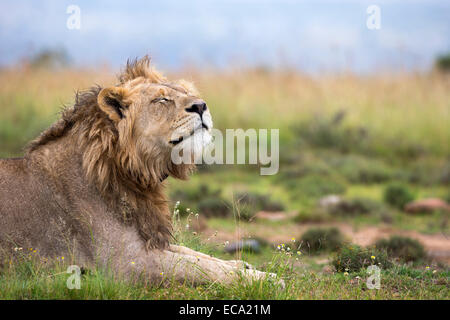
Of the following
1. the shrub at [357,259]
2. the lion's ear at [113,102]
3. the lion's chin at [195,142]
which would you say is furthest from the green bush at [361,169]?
the lion's ear at [113,102]

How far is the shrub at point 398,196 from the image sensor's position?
12672 mm

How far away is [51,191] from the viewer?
5055 mm

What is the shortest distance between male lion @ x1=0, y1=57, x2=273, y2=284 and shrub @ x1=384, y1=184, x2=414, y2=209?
26.5ft

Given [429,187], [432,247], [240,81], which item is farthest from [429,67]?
[432,247]

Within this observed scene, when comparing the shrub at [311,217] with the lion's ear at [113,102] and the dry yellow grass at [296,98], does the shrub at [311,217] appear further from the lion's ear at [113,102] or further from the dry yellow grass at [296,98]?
the lion's ear at [113,102]

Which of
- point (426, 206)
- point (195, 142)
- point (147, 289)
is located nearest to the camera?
point (147, 289)

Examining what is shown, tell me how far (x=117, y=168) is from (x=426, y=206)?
8.61 m

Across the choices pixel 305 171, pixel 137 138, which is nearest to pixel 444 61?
pixel 305 171

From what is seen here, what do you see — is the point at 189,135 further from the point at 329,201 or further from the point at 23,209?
the point at 329,201

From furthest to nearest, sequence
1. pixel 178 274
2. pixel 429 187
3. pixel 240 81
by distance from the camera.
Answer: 1. pixel 240 81
2. pixel 429 187
3. pixel 178 274

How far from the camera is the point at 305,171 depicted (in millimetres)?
14898
